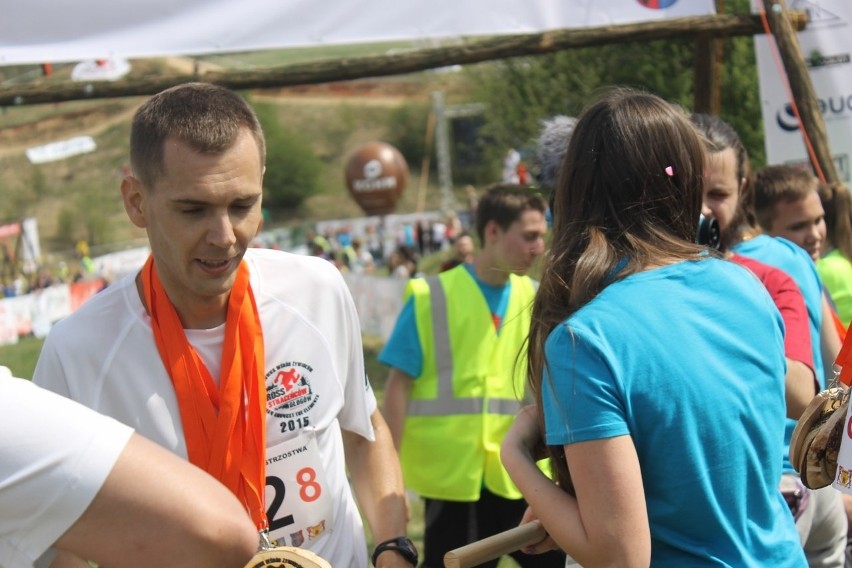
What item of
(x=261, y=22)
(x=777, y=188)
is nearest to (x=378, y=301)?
(x=261, y=22)

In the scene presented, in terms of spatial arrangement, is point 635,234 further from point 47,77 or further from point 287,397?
point 47,77

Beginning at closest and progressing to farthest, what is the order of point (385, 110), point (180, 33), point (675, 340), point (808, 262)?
point (675, 340), point (808, 262), point (180, 33), point (385, 110)

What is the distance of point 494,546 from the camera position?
2264 mm

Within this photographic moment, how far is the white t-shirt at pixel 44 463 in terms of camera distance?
120 cm

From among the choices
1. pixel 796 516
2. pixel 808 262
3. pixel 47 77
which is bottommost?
pixel 796 516

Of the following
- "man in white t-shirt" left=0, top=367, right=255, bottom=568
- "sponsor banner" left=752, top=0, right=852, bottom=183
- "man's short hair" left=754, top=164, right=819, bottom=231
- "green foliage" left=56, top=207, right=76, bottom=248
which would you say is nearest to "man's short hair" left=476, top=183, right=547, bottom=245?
"man's short hair" left=754, top=164, right=819, bottom=231

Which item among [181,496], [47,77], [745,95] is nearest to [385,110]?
[745,95]

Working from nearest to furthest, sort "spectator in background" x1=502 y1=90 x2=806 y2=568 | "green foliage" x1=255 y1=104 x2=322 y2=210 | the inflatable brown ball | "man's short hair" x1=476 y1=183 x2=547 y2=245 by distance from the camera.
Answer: "spectator in background" x1=502 y1=90 x2=806 y2=568 → "man's short hair" x1=476 y1=183 x2=547 y2=245 → the inflatable brown ball → "green foliage" x1=255 y1=104 x2=322 y2=210

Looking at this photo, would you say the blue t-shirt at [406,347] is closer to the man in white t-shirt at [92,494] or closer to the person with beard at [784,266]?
the person with beard at [784,266]

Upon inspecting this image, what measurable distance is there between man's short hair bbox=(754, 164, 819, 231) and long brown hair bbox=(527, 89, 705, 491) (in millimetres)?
2240

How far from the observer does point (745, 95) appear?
1409cm

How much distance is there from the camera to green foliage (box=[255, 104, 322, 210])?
5859cm

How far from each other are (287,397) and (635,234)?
0.94 metres

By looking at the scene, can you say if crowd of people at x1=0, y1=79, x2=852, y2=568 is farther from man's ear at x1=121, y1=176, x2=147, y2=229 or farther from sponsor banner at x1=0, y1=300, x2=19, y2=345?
sponsor banner at x1=0, y1=300, x2=19, y2=345
